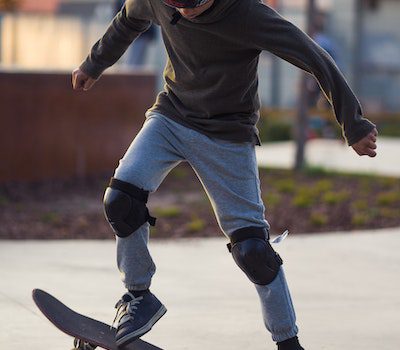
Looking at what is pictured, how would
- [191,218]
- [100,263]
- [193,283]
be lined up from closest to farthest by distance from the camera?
[193,283] → [100,263] → [191,218]

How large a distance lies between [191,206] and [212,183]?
4607 mm

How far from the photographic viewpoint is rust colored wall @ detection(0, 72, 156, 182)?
31.5ft

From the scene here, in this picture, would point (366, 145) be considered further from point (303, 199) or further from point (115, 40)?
point (303, 199)

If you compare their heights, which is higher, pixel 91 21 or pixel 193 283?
pixel 193 283

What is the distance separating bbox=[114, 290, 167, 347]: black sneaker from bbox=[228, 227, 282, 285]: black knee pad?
378mm

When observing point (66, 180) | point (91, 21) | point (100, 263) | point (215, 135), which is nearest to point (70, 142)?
point (66, 180)

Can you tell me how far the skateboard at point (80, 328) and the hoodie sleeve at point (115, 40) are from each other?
38.0 inches

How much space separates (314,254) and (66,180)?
3.34 m

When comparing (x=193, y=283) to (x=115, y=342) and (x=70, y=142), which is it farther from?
(x=70, y=142)

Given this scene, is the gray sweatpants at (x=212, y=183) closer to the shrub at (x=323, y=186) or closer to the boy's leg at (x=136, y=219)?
the boy's leg at (x=136, y=219)

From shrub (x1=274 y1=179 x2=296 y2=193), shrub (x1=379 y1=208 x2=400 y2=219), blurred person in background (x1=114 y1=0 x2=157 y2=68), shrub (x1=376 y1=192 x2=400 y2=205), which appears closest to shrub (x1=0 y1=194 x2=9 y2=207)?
shrub (x1=274 y1=179 x2=296 y2=193)

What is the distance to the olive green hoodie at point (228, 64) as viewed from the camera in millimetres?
4250

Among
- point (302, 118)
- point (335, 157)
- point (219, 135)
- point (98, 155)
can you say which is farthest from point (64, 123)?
point (219, 135)

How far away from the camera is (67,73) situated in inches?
398
